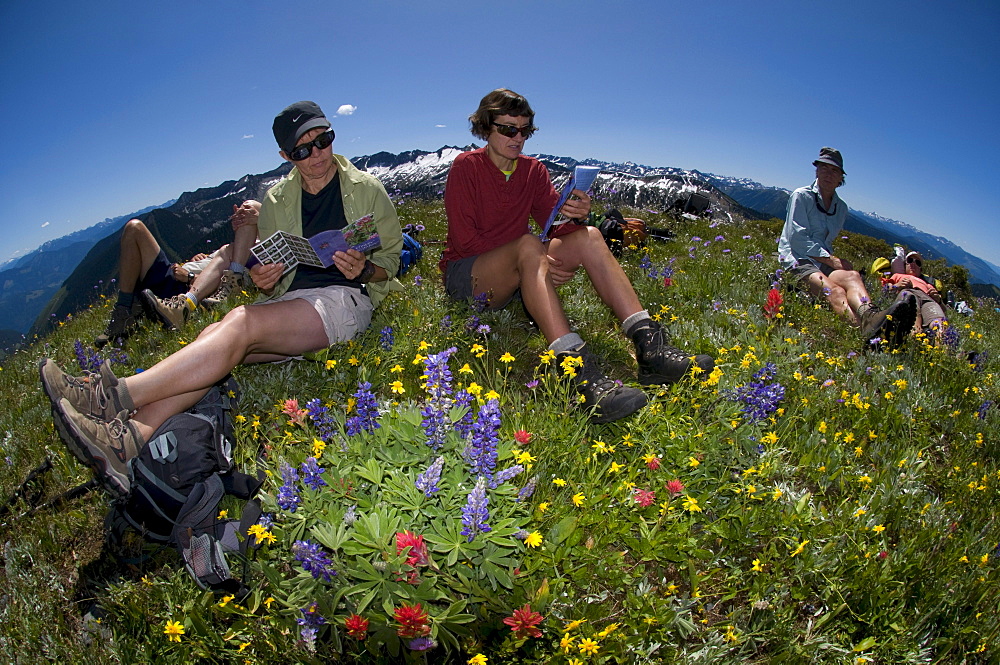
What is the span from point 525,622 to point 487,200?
3.51 metres

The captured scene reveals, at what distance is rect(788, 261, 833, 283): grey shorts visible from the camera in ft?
20.4

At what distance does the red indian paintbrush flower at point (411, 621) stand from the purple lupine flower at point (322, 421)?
1212 mm

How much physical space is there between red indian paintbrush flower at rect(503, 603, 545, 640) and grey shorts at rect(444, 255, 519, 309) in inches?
118

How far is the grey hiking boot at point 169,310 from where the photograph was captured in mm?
5109

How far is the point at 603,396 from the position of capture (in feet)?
10.4

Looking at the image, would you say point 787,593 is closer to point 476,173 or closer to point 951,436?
point 951,436

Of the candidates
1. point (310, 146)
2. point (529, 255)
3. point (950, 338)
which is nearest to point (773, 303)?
point (950, 338)

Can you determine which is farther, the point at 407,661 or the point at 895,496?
the point at 895,496

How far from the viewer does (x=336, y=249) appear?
401cm

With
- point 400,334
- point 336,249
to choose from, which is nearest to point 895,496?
point 400,334

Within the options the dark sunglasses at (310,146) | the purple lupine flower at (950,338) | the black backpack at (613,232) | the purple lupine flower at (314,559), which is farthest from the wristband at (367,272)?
the purple lupine flower at (950,338)

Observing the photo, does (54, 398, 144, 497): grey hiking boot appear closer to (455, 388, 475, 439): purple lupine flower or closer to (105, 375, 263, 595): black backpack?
(105, 375, 263, 595): black backpack

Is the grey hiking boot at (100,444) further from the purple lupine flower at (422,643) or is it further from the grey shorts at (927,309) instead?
the grey shorts at (927,309)

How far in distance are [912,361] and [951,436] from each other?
3.67 feet
